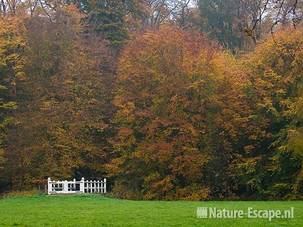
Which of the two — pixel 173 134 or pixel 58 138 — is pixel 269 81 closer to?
pixel 173 134

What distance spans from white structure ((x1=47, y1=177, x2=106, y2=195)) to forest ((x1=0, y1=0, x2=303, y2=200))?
0.76 meters

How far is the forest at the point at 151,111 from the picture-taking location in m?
30.6

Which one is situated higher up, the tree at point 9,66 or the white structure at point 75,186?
the tree at point 9,66

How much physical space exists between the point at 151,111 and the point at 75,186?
5.98 m

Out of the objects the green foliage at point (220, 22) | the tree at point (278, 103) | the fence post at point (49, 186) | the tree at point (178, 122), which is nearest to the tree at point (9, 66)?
the fence post at point (49, 186)

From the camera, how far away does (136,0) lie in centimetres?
4119

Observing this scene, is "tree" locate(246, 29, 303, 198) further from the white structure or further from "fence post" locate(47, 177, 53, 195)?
"fence post" locate(47, 177, 53, 195)

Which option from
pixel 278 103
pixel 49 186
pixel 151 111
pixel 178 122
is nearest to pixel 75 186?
pixel 49 186

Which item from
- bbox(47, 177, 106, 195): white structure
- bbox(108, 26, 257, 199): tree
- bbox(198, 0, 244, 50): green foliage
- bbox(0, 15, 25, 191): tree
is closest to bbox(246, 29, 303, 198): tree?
bbox(108, 26, 257, 199): tree

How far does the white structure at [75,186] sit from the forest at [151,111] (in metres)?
0.76

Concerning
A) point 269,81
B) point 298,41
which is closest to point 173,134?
point 269,81

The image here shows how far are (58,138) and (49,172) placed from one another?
204 centimetres

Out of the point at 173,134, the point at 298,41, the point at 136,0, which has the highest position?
the point at 136,0

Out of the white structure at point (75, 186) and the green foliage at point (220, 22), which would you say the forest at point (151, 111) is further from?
the green foliage at point (220, 22)
